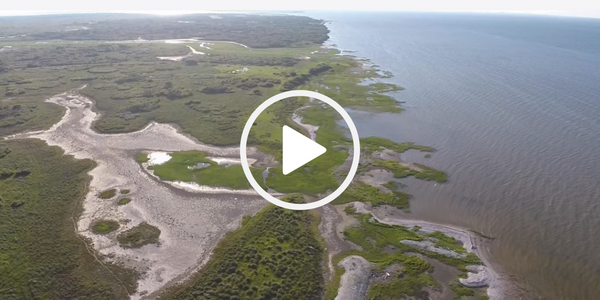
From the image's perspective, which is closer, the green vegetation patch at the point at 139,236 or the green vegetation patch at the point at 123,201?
the green vegetation patch at the point at 139,236

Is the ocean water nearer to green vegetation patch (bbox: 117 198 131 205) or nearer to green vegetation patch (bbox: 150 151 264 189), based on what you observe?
green vegetation patch (bbox: 150 151 264 189)

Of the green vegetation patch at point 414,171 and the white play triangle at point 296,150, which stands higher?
the white play triangle at point 296,150

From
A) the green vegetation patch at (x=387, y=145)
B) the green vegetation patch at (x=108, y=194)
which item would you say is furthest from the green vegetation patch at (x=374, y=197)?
the green vegetation patch at (x=108, y=194)

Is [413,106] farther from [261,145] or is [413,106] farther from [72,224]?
[72,224]

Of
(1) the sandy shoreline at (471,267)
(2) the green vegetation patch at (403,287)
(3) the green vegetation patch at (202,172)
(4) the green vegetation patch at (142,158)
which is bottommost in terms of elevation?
(2) the green vegetation patch at (403,287)

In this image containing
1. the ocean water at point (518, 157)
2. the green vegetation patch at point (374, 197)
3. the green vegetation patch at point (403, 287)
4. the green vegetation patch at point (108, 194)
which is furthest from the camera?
the green vegetation patch at point (108, 194)

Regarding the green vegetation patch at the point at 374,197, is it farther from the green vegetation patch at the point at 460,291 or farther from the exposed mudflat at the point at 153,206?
the green vegetation patch at the point at 460,291

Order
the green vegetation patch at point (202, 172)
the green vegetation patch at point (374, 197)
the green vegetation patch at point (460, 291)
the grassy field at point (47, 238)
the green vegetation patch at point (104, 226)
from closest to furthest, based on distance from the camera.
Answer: the green vegetation patch at point (460, 291)
the grassy field at point (47, 238)
the green vegetation patch at point (104, 226)
the green vegetation patch at point (374, 197)
the green vegetation patch at point (202, 172)
